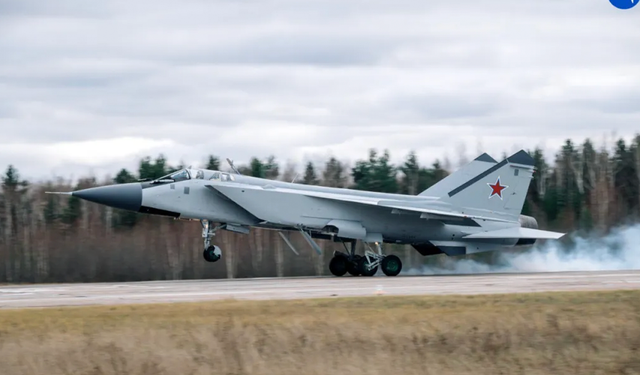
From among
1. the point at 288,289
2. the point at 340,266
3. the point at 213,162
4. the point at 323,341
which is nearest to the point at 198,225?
the point at 213,162

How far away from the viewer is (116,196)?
887 inches

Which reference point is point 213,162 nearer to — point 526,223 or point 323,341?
point 526,223

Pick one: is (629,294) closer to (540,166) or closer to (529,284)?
(529,284)

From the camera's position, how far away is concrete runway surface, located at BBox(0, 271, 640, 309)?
52.3ft

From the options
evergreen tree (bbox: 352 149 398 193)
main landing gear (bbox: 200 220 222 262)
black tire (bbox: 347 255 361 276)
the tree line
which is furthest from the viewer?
evergreen tree (bbox: 352 149 398 193)

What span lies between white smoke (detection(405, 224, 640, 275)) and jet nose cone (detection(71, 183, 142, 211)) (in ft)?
34.7

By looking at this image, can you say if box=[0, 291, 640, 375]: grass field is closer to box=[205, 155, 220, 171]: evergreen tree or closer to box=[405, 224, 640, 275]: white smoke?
box=[405, 224, 640, 275]: white smoke

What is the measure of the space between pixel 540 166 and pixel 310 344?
43091mm

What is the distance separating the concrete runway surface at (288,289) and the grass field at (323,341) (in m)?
2.46

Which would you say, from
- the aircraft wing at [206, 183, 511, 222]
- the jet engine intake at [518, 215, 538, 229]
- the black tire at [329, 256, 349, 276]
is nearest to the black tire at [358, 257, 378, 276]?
the black tire at [329, 256, 349, 276]

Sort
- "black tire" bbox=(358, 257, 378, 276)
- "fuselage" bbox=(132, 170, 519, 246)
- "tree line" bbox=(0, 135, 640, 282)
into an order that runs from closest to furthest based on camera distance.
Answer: "fuselage" bbox=(132, 170, 519, 246)
"black tire" bbox=(358, 257, 378, 276)
"tree line" bbox=(0, 135, 640, 282)

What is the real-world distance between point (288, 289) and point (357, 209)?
6.57 m

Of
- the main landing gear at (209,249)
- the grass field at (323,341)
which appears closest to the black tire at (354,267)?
the main landing gear at (209,249)

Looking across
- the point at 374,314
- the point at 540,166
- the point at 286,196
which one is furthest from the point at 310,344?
the point at 540,166
